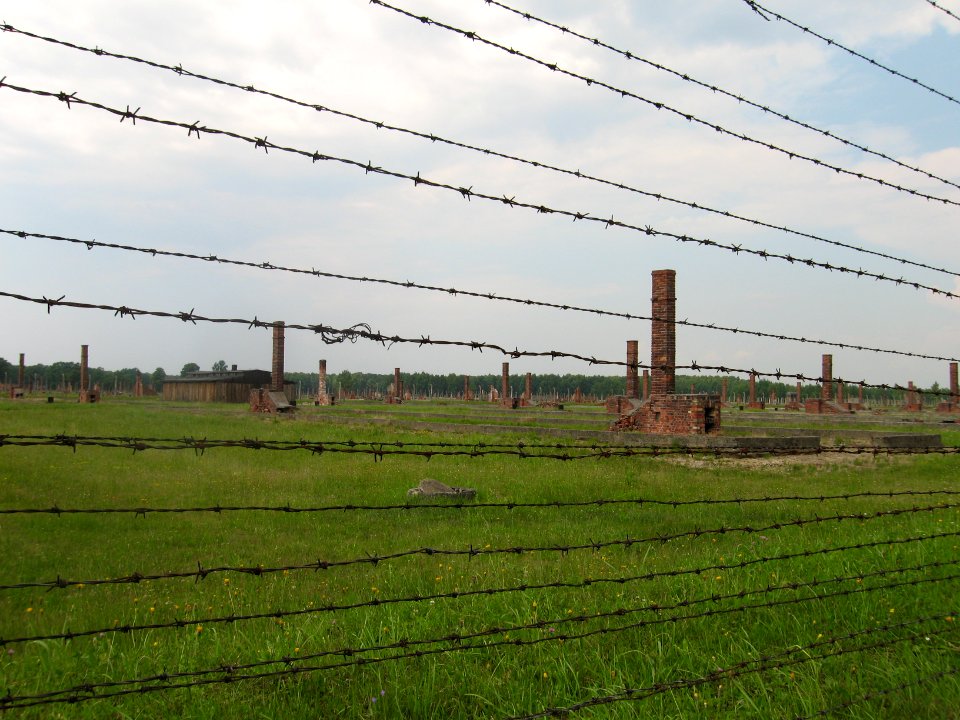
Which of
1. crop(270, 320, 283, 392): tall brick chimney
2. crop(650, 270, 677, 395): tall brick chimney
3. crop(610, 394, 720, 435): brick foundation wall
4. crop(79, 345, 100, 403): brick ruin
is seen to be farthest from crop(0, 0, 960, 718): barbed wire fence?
crop(79, 345, 100, 403): brick ruin

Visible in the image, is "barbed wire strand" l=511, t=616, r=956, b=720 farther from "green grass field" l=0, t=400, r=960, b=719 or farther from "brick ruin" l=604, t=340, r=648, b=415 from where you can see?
"brick ruin" l=604, t=340, r=648, b=415

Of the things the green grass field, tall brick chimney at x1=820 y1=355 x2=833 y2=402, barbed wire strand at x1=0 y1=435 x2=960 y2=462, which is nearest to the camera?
barbed wire strand at x1=0 y1=435 x2=960 y2=462

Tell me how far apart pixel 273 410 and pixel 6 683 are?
27.1m

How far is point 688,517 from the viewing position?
9.88m

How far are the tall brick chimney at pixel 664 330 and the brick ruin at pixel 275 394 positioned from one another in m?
15.8

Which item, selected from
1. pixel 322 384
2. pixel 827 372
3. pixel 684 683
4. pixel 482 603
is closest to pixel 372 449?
pixel 684 683

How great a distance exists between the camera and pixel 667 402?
59.7 ft

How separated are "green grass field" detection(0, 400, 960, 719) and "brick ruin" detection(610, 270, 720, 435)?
16.6 ft

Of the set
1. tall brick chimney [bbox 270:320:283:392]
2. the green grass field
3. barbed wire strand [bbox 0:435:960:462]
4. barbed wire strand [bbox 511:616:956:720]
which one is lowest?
the green grass field

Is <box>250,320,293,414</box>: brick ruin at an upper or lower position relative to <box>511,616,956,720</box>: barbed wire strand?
upper

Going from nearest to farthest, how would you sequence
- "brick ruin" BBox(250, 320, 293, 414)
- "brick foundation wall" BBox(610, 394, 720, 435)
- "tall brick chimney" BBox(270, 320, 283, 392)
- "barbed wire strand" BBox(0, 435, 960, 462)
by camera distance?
"barbed wire strand" BBox(0, 435, 960, 462) < "brick foundation wall" BBox(610, 394, 720, 435) < "brick ruin" BBox(250, 320, 293, 414) < "tall brick chimney" BBox(270, 320, 283, 392)

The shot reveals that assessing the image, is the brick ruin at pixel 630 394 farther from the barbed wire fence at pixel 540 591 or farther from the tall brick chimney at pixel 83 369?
the tall brick chimney at pixel 83 369

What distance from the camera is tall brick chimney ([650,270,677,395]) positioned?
18.5 meters

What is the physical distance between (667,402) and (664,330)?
6.97 ft
